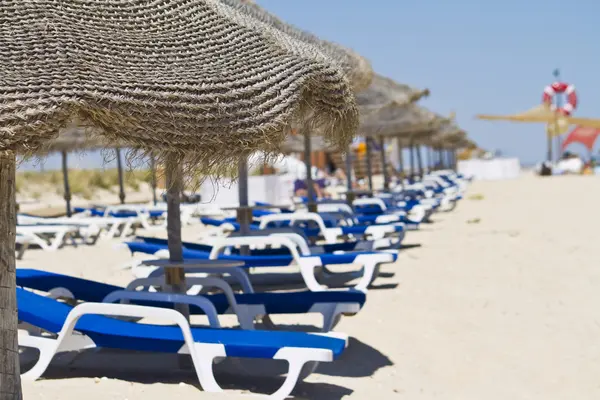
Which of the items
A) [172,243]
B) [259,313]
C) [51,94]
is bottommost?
[259,313]

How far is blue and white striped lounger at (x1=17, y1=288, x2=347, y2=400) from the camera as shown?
3346mm

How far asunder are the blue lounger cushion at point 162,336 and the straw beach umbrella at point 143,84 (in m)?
1.02

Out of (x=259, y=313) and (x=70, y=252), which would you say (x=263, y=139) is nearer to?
(x=259, y=313)

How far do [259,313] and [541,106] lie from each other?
47603 millimetres

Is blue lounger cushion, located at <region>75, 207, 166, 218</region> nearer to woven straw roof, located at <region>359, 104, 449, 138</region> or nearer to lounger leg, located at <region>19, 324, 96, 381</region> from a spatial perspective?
woven straw roof, located at <region>359, 104, 449, 138</region>

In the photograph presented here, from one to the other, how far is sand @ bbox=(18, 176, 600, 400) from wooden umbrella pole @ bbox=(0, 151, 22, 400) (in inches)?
25.5

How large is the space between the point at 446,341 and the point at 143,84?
297cm

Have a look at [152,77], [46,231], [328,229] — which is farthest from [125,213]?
[152,77]

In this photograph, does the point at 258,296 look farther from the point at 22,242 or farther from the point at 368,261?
the point at 22,242

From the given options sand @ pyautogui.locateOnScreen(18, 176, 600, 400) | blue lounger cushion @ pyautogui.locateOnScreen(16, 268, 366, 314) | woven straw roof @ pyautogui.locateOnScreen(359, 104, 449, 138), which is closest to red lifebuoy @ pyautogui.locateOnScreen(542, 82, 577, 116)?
woven straw roof @ pyautogui.locateOnScreen(359, 104, 449, 138)

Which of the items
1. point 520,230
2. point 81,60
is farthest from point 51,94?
point 520,230

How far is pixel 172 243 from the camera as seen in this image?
165 inches

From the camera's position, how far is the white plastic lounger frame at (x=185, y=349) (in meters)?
3.33

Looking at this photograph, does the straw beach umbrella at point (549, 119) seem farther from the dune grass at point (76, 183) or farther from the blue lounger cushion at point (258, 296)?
the blue lounger cushion at point (258, 296)
